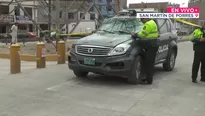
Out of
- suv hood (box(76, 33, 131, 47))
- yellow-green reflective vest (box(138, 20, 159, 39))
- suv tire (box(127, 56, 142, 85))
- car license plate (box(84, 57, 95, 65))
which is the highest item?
yellow-green reflective vest (box(138, 20, 159, 39))

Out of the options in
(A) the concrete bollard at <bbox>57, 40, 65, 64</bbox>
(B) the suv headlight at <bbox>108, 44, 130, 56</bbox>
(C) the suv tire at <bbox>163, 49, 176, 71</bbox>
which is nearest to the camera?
(B) the suv headlight at <bbox>108, 44, 130, 56</bbox>

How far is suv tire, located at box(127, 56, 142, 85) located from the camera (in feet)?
25.4

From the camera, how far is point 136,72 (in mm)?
7883

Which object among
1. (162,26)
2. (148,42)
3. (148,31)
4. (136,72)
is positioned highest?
Result: (162,26)

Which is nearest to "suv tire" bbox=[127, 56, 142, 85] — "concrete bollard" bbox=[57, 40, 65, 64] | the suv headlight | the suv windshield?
the suv headlight

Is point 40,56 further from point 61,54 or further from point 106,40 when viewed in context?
point 106,40

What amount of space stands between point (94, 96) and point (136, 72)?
5.30ft

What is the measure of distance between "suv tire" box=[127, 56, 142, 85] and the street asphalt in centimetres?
17

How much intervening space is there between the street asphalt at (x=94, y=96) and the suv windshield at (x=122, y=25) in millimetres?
1300

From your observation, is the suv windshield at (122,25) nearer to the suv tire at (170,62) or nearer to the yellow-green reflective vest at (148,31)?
the yellow-green reflective vest at (148,31)

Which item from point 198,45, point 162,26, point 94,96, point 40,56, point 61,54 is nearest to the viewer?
point 94,96

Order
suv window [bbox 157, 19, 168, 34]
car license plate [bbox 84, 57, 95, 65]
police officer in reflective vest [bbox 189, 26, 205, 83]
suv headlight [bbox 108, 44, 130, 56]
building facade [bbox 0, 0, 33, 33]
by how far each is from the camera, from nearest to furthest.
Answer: suv headlight [bbox 108, 44, 130, 56]
car license plate [bbox 84, 57, 95, 65]
police officer in reflective vest [bbox 189, 26, 205, 83]
suv window [bbox 157, 19, 168, 34]
building facade [bbox 0, 0, 33, 33]

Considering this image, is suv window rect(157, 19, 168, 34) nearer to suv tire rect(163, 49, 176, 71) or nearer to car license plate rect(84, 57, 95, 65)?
suv tire rect(163, 49, 176, 71)

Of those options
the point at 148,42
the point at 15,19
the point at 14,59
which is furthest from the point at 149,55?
the point at 15,19
